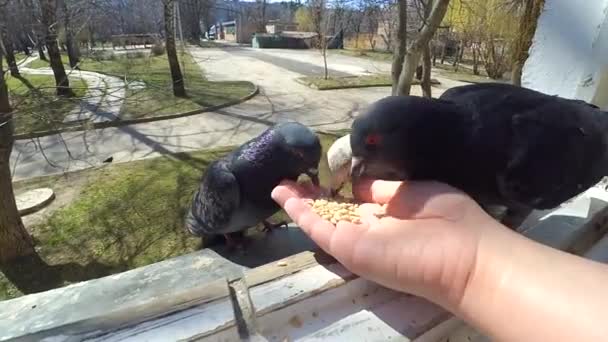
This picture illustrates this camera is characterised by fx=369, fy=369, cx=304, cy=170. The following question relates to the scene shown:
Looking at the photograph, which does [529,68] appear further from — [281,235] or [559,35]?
[281,235]

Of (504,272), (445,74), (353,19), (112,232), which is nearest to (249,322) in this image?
(504,272)

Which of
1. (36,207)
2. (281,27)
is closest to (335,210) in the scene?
(36,207)

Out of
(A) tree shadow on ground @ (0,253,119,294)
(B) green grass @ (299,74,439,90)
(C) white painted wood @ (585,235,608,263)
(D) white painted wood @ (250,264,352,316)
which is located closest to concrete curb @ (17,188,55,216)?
(A) tree shadow on ground @ (0,253,119,294)

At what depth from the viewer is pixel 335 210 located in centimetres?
111

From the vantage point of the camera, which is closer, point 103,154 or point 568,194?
point 568,194

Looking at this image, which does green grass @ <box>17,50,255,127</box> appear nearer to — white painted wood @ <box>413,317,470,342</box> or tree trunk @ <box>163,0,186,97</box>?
tree trunk @ <box>163,0,186,97</box>

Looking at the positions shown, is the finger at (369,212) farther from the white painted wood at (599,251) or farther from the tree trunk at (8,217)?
the tree trunk at (8,217)

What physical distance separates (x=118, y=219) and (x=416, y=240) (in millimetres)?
3451

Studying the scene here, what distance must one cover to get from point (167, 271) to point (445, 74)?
16.5m

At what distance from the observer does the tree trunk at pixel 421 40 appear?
3471mm

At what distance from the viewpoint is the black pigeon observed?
3.55 feet

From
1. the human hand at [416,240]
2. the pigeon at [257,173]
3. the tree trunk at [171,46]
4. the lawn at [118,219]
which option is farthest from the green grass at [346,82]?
the human hand at [416,240]

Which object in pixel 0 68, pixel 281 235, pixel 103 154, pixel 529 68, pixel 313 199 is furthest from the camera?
pixel 103 154

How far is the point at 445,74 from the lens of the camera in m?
15.7
